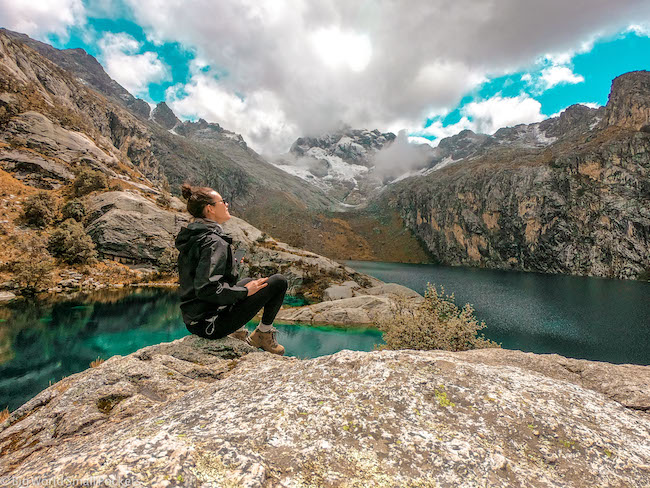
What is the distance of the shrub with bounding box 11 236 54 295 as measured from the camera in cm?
3903

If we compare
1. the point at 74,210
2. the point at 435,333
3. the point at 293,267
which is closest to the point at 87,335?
the point at 435,333

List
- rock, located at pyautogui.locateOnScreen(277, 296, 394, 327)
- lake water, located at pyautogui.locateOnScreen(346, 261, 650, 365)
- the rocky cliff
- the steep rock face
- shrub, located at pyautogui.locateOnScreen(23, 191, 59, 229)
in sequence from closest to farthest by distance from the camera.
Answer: lake water, located at pyautogui.locateOnScreen(346, 261, 650, 365) < shrub, located at pyautogui.locateOnScreen(23, 191, 59, 229) < rock, located at pyautogui.locateOnScreen(277, 296, 394, 327) < the rocky cliff < the steep rock face

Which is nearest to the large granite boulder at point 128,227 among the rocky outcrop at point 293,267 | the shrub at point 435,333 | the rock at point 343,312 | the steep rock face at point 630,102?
the rocky outcrop at point 293,267

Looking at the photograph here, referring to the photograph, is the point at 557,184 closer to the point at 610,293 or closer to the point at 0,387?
the point at 610,293

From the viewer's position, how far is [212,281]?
526 centimetres

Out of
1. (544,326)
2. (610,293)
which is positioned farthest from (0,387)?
(610,293)

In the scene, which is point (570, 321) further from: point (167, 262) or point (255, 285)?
point (167, 262)

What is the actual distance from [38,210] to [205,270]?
207 ft

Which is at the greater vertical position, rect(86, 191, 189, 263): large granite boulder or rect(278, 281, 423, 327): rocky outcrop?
rect(86, 191, 189, 263): large granite boulder

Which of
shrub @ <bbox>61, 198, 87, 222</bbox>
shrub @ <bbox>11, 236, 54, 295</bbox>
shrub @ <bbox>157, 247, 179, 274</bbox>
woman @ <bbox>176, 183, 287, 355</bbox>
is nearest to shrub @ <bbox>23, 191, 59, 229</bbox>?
shrub @ <bbox>61, 198, 87, 222</bbox>

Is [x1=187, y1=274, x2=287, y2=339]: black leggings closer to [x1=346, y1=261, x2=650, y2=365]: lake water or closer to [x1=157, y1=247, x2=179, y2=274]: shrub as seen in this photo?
[x1=346, y1=261, x2=650, y2=365]: lake water

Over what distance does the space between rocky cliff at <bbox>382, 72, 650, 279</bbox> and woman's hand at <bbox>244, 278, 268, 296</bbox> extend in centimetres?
18178

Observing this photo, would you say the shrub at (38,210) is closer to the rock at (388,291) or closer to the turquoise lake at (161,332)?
the turquoise lake at (161,332)

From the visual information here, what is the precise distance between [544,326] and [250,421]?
62082mm
